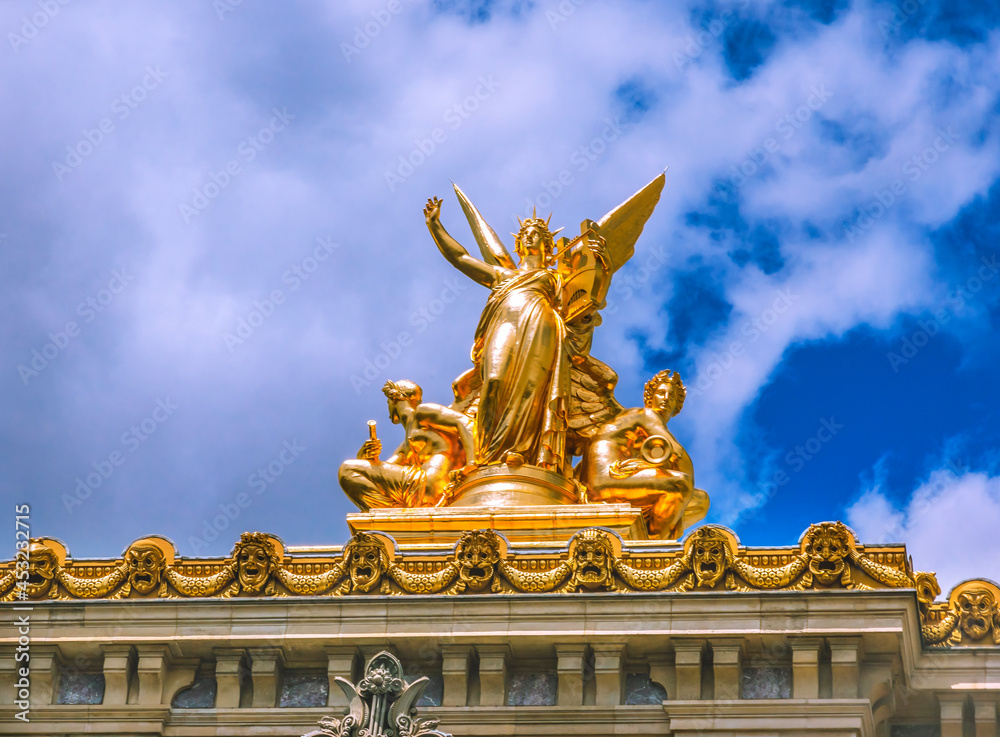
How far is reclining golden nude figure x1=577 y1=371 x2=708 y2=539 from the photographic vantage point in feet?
88.9

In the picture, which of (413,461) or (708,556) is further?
(413,461)

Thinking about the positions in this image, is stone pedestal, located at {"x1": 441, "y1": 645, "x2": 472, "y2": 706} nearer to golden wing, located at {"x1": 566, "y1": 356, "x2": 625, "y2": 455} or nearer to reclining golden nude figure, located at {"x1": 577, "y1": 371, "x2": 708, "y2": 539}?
reclining golden nude figure, located at {"x1": 577, "y1": 371, "x2": 708, "y2": 539}

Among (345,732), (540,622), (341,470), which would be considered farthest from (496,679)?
(341,470)

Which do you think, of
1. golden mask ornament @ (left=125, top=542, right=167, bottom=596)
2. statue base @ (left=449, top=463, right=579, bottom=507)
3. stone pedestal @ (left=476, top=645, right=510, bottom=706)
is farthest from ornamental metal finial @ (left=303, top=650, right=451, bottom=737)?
statue base @ (left=449, top=463, right=579, bottom=507)

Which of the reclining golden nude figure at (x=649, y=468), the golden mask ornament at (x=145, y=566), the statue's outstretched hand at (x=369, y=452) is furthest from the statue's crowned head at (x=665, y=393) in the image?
the golden mask ornament at (x=145, y=566)

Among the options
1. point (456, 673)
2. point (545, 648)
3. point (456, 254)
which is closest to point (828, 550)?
point (545, 648)

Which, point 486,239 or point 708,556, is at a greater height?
point 486,239

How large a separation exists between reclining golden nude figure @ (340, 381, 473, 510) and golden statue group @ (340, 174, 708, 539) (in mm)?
14

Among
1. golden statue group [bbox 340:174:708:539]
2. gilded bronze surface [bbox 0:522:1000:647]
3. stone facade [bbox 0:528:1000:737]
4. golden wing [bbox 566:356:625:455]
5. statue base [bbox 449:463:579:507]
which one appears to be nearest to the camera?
stone facade [bbox 0:528:1000:737]

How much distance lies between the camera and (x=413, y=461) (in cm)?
2811

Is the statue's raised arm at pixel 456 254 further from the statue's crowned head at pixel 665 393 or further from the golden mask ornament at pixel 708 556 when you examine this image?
the golden mask ornament at pixel 708 556

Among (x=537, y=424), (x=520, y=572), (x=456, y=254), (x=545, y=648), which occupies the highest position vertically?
(x=456, y=254)

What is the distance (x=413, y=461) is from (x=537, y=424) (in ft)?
6.27

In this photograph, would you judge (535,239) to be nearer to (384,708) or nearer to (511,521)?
(511,521)
